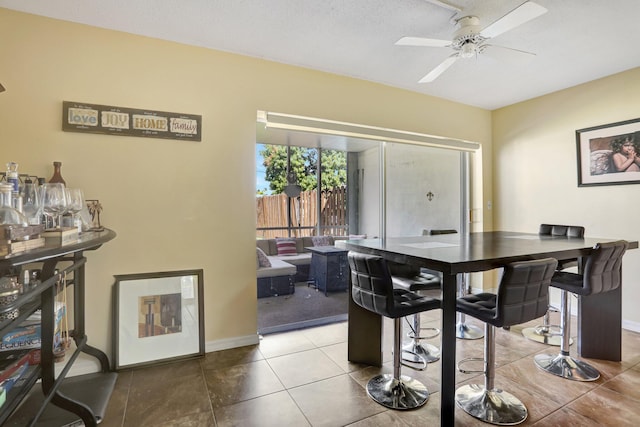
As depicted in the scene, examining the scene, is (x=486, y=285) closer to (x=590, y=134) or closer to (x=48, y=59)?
(x=590, y=134)

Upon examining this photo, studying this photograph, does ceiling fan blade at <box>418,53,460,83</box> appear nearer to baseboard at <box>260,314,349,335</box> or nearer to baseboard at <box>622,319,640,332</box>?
baseboard at <box>260,314,349,335</box>

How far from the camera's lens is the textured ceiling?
6.92 ft

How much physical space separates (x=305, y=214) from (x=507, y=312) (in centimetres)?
364

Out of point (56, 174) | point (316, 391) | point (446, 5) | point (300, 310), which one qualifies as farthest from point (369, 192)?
point (56, 174)

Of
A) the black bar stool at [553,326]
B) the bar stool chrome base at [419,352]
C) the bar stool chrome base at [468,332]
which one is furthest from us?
the bar stool chrome base at [468,332]

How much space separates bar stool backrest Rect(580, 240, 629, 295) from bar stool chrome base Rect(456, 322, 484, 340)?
1036mm

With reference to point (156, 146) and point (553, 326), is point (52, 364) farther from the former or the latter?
point (553, 326)

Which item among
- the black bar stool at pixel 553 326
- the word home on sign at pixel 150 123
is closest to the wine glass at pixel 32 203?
the word home on sign at pixel 150 123

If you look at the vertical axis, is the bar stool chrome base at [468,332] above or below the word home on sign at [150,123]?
below

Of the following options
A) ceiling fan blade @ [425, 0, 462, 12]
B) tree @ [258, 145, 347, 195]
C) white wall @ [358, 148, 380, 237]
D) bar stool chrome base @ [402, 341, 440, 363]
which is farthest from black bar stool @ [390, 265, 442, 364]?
tree @ [258, 145, 347, 195]

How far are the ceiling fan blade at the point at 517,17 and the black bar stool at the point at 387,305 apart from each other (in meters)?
1.60

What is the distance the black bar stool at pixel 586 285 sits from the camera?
6.92 ft

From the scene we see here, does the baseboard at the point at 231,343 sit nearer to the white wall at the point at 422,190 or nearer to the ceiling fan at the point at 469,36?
the white wall at the point at 422,190

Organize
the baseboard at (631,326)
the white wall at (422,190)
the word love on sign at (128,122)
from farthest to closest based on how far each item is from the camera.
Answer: the white wall at (422,190) → the baseboard at (631,326) → the word love on sign at (128,122)
